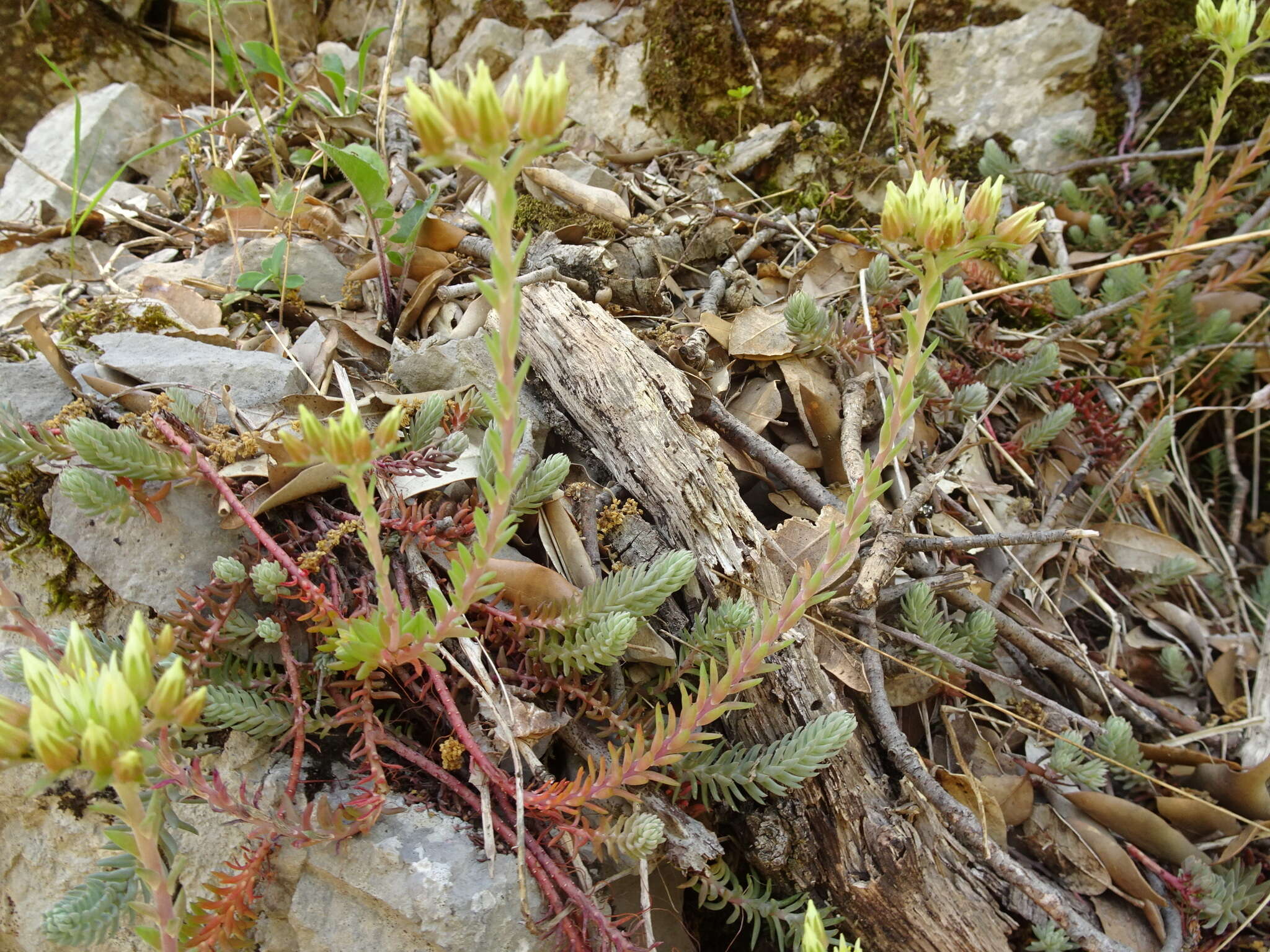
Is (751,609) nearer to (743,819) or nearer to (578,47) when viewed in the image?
(743,819)

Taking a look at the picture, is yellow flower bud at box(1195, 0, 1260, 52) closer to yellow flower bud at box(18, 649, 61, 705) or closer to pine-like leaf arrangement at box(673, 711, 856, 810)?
pine-like leaf arrangement at box(673, 711, 856, 810)

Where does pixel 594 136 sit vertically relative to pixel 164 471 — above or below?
above

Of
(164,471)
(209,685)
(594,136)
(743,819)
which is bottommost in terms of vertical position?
(743,819)

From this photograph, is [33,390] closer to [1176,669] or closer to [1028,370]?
[1028,370]

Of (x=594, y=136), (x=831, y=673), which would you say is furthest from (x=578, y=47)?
(x=831, y=673)

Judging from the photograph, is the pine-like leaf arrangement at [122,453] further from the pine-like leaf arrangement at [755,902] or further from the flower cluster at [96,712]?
the pine-like leaf arrangement at [755,902]

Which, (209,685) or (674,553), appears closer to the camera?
(209,685)

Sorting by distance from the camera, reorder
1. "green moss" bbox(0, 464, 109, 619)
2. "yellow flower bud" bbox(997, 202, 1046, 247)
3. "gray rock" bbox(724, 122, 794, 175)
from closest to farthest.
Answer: "yellow flower bud" bbox(997, 202, 1046, 247) < "green moss" bbox(0, 464, 109, 619) < "gray rock" bbox(724, 122, 794, 175)

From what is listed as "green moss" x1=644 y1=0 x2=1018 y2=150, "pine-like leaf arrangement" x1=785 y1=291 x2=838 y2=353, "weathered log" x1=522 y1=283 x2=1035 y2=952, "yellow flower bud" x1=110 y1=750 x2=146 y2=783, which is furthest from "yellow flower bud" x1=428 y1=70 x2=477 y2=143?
"green moss" x1=644 y1=0 x2=1018 y2=150
